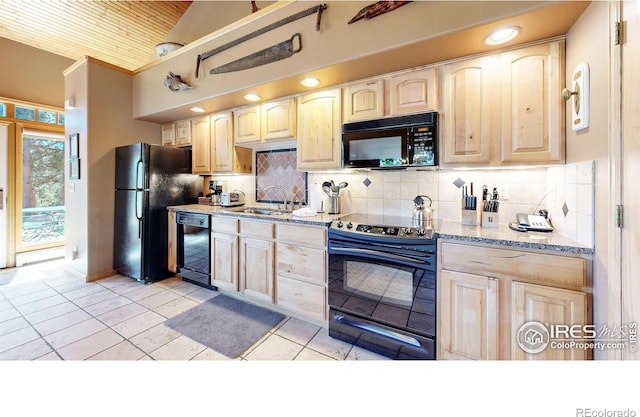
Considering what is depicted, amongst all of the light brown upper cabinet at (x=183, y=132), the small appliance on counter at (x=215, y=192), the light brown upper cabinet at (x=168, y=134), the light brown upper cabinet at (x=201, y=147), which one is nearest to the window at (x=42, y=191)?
the light brown upper cabinet at (x=168, y=134)

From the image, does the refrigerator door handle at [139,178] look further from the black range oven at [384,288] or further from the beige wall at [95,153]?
the black range oven at [384,288]

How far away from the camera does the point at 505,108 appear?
167 centimetres

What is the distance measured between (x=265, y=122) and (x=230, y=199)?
1.07 m

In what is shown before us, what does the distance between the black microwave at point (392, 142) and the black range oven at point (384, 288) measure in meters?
0.52

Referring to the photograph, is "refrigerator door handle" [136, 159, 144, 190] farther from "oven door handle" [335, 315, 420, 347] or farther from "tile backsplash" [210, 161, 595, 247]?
"oven door handle" [335, 315, 420, 347]

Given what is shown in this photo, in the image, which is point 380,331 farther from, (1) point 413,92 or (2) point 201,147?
(2) point 201,147

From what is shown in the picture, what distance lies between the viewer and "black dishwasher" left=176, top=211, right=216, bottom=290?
2.77 m

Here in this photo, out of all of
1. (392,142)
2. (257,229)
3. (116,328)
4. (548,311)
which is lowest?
(116,328)

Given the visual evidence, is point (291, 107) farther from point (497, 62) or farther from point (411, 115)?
point (497, 62)

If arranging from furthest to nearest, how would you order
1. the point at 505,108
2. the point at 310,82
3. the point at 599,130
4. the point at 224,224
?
1. the point at 224,224
2. the point at 310,82
3. the point at 505,108
4. the point at 599,130

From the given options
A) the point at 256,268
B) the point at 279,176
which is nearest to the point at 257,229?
the point at 256,268

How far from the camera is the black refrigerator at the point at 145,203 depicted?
293 cm

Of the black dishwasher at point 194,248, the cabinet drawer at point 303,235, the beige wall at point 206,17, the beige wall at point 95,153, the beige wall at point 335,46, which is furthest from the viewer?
the beige wall at point 206,17
